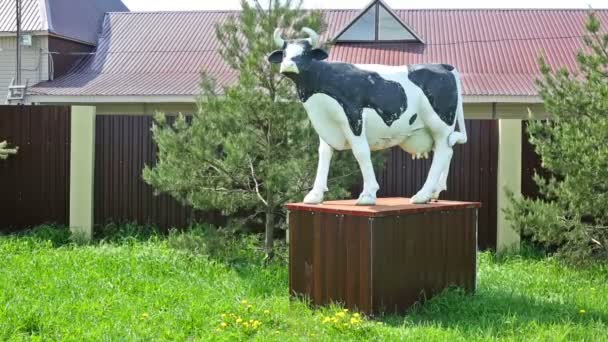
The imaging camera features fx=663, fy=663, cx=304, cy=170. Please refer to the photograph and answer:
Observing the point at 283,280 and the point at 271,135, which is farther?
the point at 271,135

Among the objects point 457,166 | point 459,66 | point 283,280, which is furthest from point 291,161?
point 459,66

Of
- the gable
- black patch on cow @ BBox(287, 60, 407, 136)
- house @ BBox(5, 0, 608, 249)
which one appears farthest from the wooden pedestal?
the gable

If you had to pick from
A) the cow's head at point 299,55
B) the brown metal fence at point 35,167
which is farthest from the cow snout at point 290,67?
the brown metal fence at point 35,167

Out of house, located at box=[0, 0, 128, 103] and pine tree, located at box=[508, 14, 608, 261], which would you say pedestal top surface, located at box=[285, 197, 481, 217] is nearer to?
pine tree, located at box=[508, 14, 608, 261]

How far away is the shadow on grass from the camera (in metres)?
4.12

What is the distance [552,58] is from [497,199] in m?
6.50

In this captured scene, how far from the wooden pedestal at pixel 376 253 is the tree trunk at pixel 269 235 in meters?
1.33

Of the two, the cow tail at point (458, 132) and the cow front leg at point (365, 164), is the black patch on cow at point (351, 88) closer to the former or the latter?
the cow front leg at point (365, 164)

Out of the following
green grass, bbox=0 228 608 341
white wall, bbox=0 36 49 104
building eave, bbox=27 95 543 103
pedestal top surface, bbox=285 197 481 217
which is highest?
white wall, bbox=0 36 49 104

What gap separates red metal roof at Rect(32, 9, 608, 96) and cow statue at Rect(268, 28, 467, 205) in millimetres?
6301

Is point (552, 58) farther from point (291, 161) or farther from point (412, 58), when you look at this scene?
point (291, 161)

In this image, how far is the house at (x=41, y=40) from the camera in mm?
12742

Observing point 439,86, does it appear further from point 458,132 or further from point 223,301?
point 223,301

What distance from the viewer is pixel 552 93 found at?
5.85 meters
